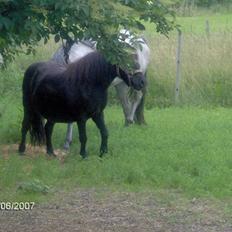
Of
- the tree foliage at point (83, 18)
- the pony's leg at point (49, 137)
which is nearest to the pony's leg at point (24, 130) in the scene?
the pony's leg at point (49, 137)

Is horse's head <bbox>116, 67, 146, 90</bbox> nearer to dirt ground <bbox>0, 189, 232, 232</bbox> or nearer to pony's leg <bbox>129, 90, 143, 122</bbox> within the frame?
dirt ground <bbox>0, 189, 232, 232</bbox>

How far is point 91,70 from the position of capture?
10.1 metres

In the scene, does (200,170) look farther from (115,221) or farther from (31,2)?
(31,2)

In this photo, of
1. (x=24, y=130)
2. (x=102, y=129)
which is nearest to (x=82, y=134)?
(x=102, y=129)

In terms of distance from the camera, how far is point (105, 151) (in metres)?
10.6

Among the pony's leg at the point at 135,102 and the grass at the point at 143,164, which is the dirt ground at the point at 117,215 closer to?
the grass at the point at 143,164

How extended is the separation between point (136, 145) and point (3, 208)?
395cm

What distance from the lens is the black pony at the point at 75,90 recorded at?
33.3ft

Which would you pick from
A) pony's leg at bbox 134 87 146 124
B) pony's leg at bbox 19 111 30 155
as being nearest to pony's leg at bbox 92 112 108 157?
pony's leg at bbox 19 111 30 155

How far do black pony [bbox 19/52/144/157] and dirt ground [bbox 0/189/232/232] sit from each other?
6.59ft

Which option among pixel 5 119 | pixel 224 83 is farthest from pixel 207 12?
pixel 5 119
